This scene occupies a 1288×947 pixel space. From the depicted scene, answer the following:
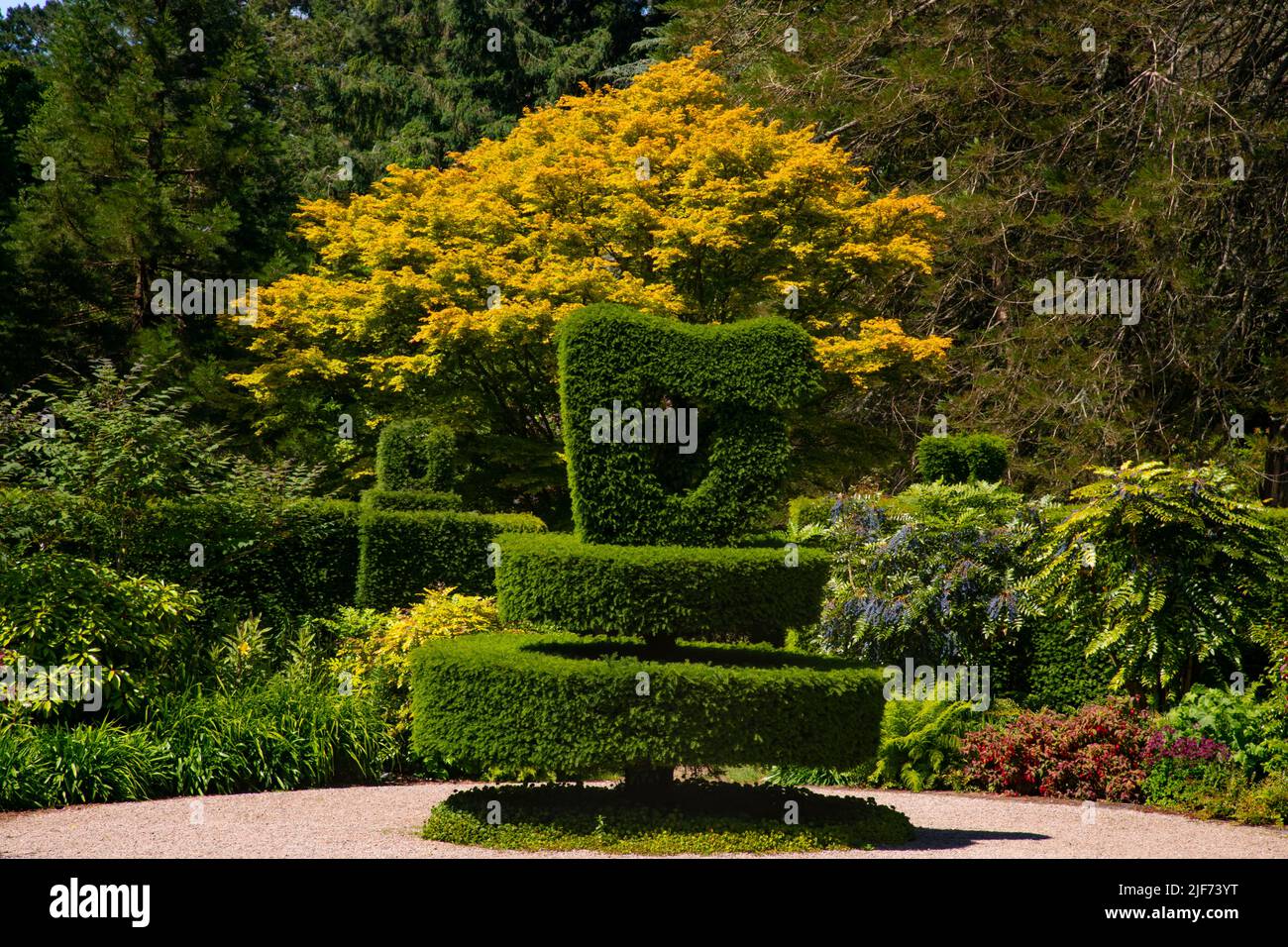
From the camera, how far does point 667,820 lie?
306 inches

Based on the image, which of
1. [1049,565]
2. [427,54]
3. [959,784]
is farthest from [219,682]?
[427,54]

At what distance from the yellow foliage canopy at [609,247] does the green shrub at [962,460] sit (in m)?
5.57

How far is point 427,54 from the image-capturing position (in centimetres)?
3297

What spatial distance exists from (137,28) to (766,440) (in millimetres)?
20488

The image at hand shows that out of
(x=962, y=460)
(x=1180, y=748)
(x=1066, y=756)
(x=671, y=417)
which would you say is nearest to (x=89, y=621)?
(x=671, y=417)

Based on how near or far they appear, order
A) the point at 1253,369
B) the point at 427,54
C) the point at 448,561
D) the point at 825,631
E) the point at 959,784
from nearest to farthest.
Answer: the point at 959,784, the point at 825,631, the point at 448,561, the point at 1253,369, the point at 427,54

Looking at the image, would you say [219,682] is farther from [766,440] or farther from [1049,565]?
[1049,565]

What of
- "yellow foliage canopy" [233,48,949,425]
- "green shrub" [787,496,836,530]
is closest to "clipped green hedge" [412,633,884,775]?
"green shrub" [787,496,836,530]

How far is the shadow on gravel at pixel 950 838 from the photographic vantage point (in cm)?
782

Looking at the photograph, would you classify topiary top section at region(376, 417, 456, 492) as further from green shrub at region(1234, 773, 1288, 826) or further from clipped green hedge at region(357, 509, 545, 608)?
green shrub at region(1234, 773, 1288, 826)

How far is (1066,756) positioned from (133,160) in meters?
19.7

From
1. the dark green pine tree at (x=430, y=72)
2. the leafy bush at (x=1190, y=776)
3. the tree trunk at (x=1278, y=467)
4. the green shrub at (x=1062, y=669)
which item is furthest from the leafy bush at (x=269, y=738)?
the dark green pine tree at (x=430, y=72)

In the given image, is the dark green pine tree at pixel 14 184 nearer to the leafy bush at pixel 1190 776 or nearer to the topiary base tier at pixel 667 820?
the topiary base tier at pixel 667 820

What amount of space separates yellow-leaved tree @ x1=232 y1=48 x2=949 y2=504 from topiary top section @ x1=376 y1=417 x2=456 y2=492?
426 cm
